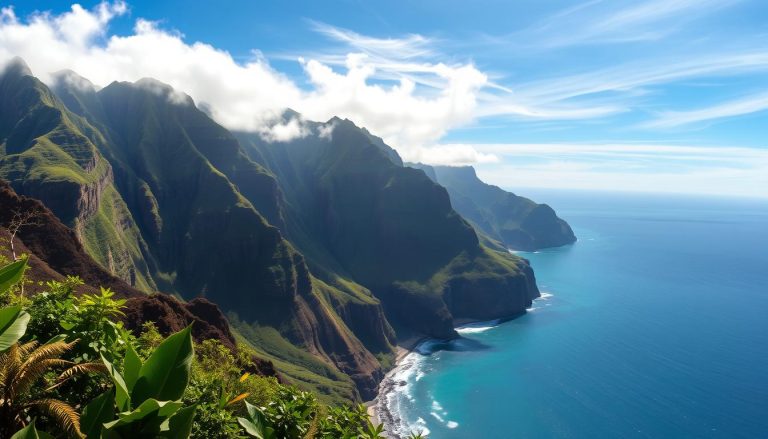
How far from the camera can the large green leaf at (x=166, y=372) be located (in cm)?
1044

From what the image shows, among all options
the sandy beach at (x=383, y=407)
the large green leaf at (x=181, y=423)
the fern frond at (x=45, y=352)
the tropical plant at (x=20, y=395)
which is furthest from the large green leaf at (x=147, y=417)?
the sandy beach at (x=383, y=407)

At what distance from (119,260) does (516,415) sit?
495 feet

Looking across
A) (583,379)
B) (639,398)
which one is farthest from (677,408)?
(583,379)

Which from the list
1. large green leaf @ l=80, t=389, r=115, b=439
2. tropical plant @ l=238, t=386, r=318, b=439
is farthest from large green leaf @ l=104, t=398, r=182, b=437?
tropical plant @ l=238, t=386, r=318, b=439

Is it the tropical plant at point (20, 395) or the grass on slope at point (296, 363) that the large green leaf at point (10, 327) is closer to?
the tropical plant at point (20, 395)

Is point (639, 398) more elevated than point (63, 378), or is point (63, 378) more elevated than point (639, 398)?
point (63, 378)

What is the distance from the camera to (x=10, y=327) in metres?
10.8

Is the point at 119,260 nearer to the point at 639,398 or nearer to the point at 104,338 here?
the point at 104,338

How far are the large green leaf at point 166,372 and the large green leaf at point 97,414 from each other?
22.7 inches

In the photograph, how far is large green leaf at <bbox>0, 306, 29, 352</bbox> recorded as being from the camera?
10633 millimetres

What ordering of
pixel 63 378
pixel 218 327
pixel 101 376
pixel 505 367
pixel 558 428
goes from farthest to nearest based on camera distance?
pixel 505 367 → pixel 558 428 → pixel 218 327 → pixel 101 376 → pixel 63 378

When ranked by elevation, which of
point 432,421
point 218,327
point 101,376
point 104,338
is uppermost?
point 104,338

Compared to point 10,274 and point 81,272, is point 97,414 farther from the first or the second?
point 81,272

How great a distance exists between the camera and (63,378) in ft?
43.3
